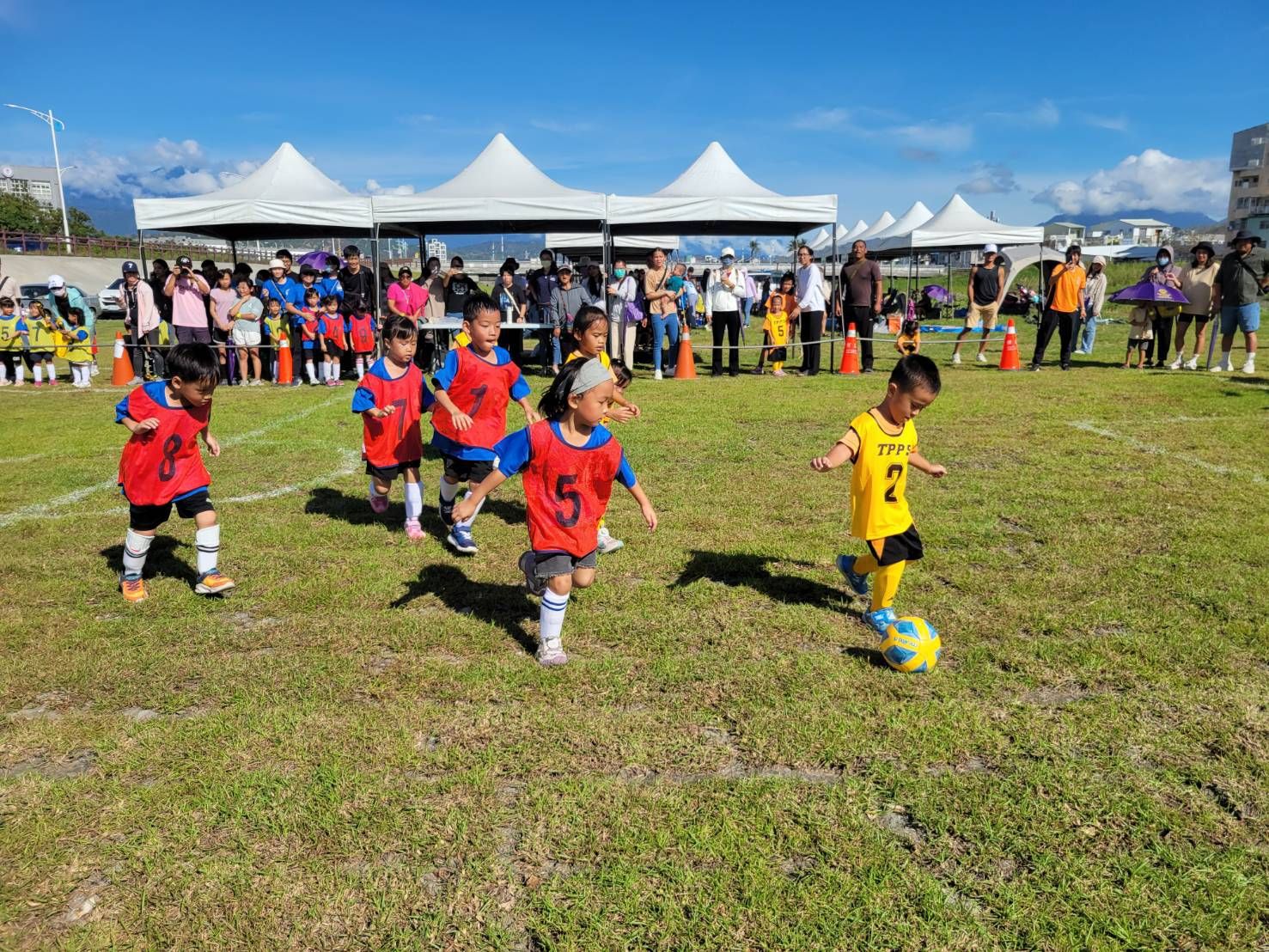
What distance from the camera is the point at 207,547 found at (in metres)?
5.09

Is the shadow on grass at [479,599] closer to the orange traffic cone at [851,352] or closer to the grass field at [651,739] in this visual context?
the grass field at [651,739]

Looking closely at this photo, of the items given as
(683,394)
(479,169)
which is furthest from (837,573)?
(479,169)

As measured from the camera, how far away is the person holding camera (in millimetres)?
13672

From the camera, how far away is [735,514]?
666 centimetres

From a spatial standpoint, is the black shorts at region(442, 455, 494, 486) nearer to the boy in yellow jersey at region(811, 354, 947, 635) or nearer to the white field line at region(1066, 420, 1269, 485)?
the boy in yellow jersey at region(811, 354, 947, 635)

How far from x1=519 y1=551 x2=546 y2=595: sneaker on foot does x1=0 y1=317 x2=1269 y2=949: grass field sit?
26cm

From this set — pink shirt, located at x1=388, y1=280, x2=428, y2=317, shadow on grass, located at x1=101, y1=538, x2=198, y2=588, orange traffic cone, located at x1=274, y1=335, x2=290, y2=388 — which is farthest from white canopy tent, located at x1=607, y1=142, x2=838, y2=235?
shadow on grass, located at x1=101, y1=538, x2=198, y2=588

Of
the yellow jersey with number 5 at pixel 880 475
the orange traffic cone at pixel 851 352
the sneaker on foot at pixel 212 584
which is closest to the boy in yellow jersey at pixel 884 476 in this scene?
the yellow jersey with number 5 at pixel 880 475

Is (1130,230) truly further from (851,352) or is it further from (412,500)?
(412,500)

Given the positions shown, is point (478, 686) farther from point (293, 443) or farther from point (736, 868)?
point (293, 443)

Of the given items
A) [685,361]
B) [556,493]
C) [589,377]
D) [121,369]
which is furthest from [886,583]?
[121,369]

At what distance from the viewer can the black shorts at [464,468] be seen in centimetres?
614

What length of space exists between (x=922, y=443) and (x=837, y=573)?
13.9 ft

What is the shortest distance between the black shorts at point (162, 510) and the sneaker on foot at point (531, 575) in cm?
214
